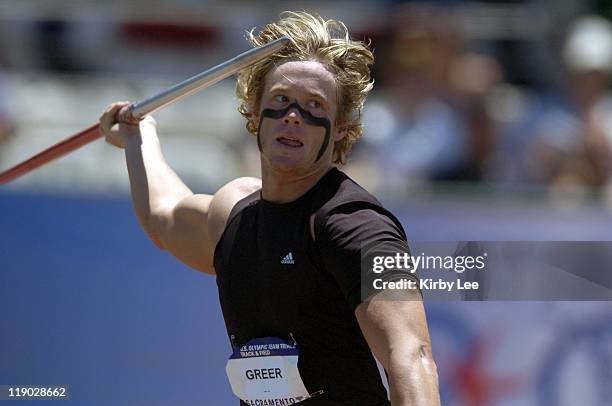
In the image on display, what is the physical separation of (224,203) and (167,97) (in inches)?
16.7

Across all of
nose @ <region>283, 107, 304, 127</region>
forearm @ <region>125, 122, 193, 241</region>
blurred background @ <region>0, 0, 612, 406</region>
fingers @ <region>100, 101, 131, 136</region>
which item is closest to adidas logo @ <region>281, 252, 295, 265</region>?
nose @ <region>283, 107, 304, 127</region>

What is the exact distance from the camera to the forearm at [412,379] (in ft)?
9.10

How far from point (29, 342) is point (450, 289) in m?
2.51

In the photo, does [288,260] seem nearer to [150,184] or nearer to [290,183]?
[290,183]

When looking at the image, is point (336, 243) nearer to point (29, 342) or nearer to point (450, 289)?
point (450, 289)

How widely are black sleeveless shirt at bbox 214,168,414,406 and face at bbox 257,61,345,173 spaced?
87 mm

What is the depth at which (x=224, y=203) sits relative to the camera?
143 inches

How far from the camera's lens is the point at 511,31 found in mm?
7309

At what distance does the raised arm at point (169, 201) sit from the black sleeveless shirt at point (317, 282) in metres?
0.35

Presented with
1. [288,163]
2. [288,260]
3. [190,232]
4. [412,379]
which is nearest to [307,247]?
[288,260]

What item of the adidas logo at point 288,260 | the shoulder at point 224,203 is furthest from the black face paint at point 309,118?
the shoulder at point 224,203

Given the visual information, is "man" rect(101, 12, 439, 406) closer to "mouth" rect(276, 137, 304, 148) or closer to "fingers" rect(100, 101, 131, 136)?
"mouth" rect(276, 137, 304, 148)

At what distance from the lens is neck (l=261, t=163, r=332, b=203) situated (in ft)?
10.7

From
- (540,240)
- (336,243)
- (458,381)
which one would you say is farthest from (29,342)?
(336,243)
